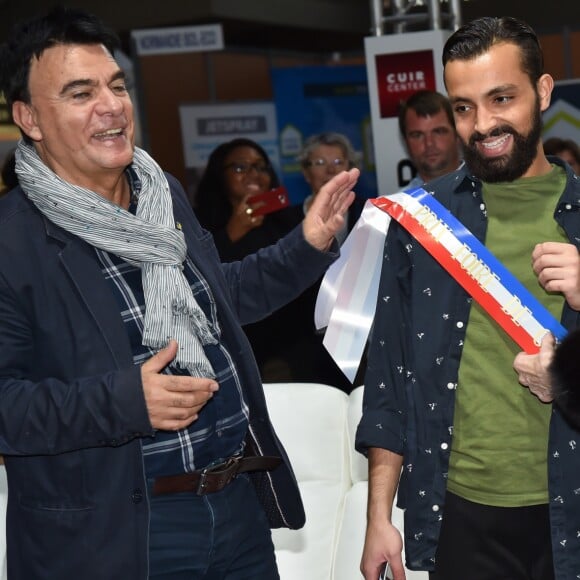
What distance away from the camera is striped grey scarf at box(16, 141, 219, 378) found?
7.29ft

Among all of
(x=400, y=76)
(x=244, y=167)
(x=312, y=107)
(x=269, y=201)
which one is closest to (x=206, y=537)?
(x=269, y=201)

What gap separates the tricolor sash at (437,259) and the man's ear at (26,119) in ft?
2.56

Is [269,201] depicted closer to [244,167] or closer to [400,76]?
[244,167]

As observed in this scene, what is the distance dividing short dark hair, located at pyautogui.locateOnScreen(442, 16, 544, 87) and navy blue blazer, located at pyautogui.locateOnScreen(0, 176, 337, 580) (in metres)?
0.92

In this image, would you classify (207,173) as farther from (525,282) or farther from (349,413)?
(525,282)

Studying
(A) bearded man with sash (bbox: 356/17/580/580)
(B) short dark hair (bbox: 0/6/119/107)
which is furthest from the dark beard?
(B) short dark hair (bbox: 0/6/119/107)

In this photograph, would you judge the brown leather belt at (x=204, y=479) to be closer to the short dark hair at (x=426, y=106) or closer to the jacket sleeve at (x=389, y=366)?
the jacket sleeve at (x=389, y=366)

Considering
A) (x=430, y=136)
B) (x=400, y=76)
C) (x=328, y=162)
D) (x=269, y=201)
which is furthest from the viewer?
(x=400, y=76)

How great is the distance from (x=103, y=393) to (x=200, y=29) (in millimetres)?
7169

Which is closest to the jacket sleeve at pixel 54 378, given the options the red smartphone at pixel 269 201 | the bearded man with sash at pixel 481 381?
the bearded man with sash at pixel 481 381

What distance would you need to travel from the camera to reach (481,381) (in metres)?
2.25

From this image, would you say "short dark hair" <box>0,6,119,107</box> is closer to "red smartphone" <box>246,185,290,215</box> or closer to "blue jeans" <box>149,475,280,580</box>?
"blue jeans" <box>149,475,280,580</box>

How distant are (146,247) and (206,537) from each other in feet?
2.07

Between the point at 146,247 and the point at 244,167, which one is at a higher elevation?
the point at 244,167
